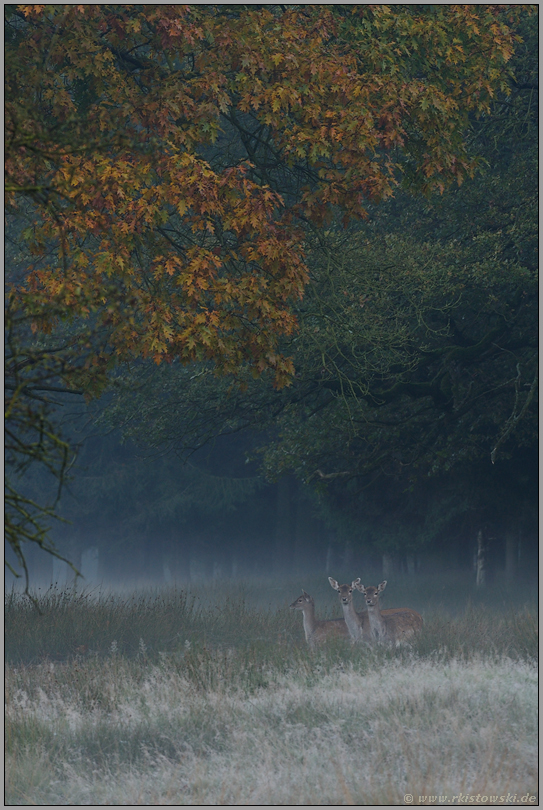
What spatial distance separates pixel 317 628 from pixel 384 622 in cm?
122

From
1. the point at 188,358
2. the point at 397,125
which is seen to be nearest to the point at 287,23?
the point at 397,125

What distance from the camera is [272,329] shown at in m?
10.9

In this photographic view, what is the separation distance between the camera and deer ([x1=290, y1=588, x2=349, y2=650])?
15305mm

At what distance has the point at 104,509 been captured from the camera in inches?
1636

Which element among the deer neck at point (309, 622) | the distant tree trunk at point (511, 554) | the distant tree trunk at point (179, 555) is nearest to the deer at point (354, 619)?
the deer neck at point (309, 622)

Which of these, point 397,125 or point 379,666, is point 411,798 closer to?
point 379,666

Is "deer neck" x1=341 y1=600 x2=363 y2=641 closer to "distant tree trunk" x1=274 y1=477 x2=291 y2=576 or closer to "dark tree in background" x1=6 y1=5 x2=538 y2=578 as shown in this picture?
"dark tree in background" x1=6 y1=5 x2=538 y2=578

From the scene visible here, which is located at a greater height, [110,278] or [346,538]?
[110,278]

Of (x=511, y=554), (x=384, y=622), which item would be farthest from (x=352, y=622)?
(x=511, y=554)

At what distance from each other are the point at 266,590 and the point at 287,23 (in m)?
22.3

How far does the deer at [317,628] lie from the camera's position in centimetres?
1530

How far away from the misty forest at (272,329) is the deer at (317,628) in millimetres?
59

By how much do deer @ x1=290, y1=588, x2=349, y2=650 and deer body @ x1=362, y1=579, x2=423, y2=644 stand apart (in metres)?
0.59

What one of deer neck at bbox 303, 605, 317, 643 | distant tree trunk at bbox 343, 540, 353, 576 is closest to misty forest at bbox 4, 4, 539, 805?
deer neck at bbox 303, 605, 317, 643
